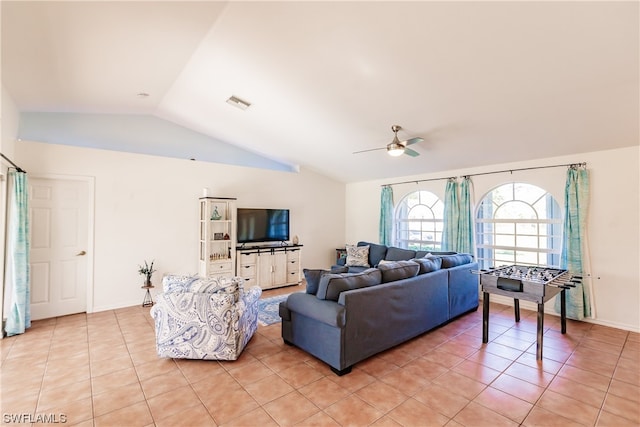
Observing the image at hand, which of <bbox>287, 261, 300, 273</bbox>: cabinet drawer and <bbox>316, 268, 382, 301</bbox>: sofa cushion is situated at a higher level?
<bbox>316, 268, 382, 301</bbox>: sofa cushion

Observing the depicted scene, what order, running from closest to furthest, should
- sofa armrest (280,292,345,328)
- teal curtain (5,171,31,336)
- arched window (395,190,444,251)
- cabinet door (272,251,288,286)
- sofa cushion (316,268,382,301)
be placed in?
sofa armrest (280,292,345,328) < sofa cushion (316,268,382,301) < teal curtain (5,171,31,336) < cabinet door (272,251,288,286) < arched window (395,190,444,251)

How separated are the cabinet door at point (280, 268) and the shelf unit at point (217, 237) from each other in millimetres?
899

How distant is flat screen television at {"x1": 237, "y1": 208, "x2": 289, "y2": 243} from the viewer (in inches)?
246

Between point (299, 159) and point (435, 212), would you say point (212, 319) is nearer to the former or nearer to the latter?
point (299, 159)

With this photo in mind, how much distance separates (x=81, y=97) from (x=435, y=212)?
663 cm

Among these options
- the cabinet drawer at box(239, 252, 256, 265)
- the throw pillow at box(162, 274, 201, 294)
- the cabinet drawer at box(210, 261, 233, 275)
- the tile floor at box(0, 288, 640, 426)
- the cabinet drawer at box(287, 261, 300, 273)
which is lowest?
the tile floor at box(0, 288, 640, 426)

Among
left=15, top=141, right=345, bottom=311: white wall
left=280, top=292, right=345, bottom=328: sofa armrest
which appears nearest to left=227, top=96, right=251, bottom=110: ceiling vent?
left=15, top=141, right=345, bottom=311: white wall

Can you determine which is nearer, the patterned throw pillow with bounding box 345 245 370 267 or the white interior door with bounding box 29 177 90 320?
the white interior door with bounding box 29 177 90 320

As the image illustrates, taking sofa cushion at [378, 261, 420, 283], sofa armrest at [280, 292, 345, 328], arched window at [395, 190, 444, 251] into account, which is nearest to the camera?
sofa armrest at [280, 292, 345, 328]

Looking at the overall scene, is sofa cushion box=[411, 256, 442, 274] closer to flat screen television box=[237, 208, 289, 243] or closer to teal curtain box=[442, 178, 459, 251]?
teal curtain box=[442, 178, 459, 251]

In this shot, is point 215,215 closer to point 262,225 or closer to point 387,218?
point 262,225

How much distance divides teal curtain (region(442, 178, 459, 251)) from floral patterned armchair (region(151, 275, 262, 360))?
4.43 metres

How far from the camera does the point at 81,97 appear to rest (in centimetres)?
432

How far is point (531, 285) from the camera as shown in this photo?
3.26 m
